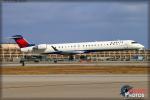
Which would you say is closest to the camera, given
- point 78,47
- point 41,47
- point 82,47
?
point 82,47

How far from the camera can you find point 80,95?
2033 centimetres

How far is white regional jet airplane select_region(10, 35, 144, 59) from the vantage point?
4149 inches

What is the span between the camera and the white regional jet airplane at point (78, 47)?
10538 cm

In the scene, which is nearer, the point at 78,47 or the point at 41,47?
the point at 78,47

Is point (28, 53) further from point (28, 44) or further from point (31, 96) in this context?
point (31, 96)

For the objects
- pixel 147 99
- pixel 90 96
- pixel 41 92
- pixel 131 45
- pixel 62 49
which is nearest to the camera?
pixel 147 99

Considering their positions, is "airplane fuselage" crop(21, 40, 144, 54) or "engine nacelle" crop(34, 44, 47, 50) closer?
"airplane fuselage" crop(21, 40, 144, 54)

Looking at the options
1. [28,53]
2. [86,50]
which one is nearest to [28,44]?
[28,53]

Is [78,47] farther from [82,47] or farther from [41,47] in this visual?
[41,47]

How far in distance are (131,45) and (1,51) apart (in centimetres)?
4998

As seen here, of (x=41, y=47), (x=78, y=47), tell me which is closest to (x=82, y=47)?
(x=78, y=47)

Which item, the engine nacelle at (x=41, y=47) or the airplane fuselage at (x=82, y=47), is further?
the engine nacelle at (x=41, y=47)

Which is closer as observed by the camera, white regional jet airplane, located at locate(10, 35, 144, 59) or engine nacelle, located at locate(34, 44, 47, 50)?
white regional jet airplane, located at locate(10, 35, 144, 59)

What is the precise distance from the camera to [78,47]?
111m
